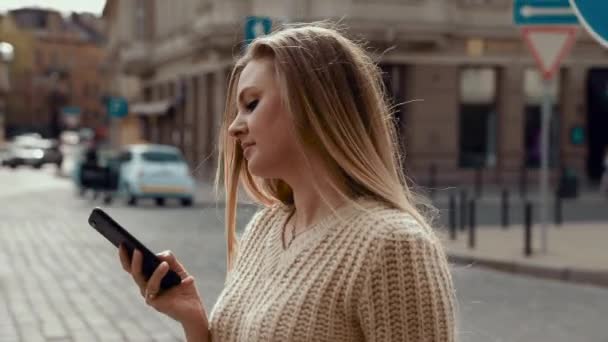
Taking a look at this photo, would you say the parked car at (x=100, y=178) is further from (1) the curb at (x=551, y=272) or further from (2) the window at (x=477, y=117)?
(1) the curb at (x=551, y=272)

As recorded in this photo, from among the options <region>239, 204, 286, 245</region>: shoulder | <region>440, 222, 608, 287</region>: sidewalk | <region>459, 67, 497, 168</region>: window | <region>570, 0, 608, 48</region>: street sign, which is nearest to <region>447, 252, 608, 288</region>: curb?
<region>440, 222, 608, 287</region>: sidewalk

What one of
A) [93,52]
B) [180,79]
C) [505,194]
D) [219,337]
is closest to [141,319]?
[219,337]

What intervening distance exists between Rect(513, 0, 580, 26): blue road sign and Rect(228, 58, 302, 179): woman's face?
10.6 m

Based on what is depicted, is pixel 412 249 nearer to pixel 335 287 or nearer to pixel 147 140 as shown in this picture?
pixel 335 287

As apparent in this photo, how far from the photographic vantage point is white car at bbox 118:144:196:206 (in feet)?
82.5

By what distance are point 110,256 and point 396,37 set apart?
1926 cm

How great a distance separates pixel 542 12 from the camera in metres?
12.4

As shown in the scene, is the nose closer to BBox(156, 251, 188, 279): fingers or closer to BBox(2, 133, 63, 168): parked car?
BBox(156, 251, 188, 279): fingers

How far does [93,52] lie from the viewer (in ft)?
408

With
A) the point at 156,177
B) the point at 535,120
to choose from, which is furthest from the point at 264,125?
the point at 535,120

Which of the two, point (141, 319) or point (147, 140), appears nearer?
point (141, 319)

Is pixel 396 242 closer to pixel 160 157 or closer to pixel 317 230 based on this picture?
pixel 317 230

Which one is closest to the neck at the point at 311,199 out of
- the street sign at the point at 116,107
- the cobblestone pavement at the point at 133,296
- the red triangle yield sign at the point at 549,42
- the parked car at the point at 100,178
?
the cobblestone pavement at the point at 133,296

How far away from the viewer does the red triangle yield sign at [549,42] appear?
12.5 m
